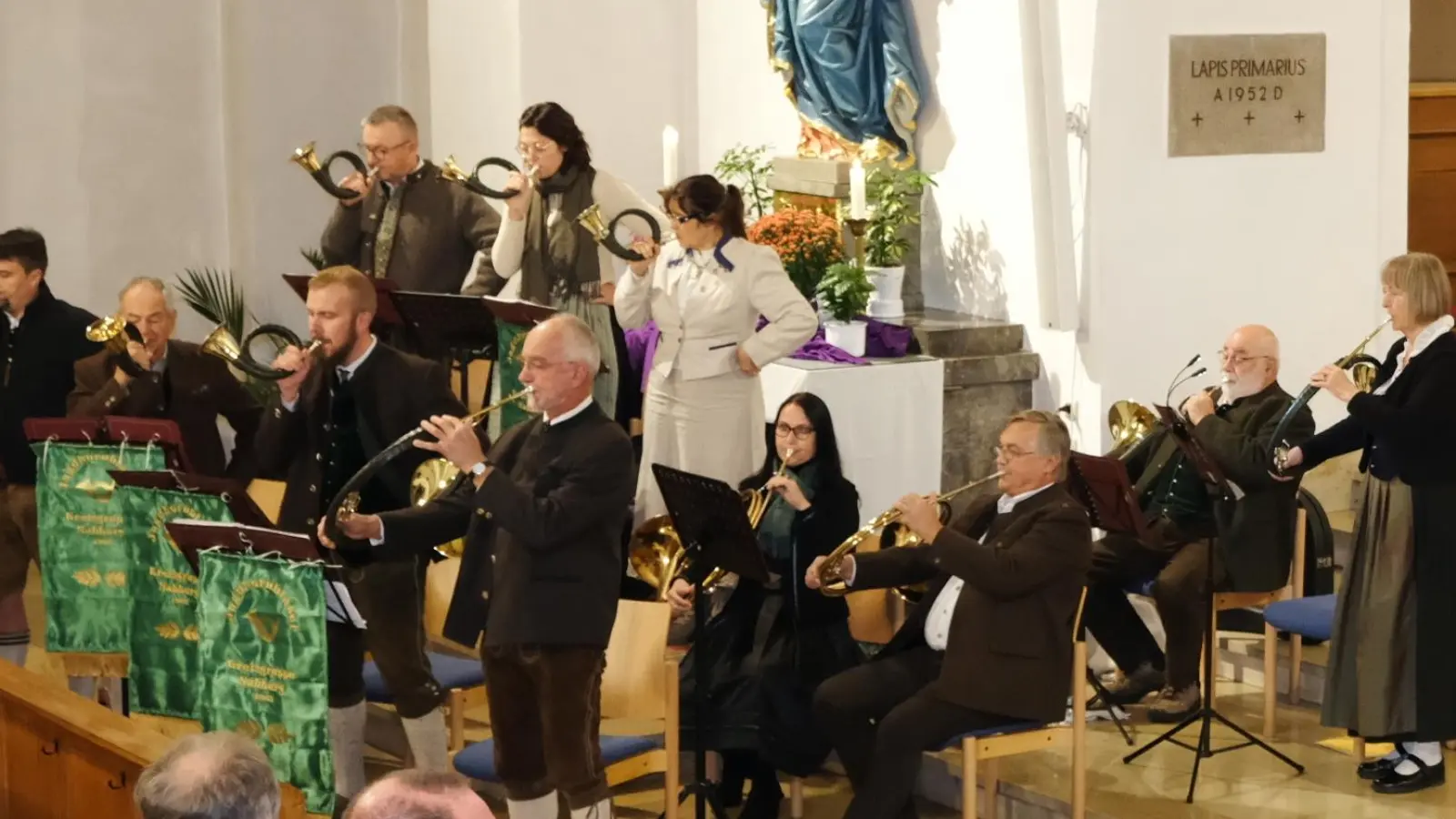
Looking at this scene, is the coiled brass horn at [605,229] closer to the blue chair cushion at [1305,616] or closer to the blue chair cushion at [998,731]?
the blue chair cushion at [998,731]

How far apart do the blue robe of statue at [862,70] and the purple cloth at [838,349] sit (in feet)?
3.27

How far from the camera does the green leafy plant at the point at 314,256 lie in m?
10.4

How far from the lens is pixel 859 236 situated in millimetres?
8727

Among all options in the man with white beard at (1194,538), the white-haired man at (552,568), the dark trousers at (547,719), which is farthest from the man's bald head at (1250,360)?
the dark trousers at (547,719)

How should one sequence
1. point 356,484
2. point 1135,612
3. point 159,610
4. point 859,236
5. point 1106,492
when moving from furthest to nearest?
point 859,236 < point 1135,612 < point 1106,492 < point 159,610 < point 356,484

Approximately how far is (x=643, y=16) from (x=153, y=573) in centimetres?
542

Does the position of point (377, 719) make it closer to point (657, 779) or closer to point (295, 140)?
point (657, 779)

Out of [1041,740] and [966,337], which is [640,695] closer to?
[1041,740]

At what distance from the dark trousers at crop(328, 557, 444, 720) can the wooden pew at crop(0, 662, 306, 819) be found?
85cm

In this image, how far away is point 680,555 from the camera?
6336mm

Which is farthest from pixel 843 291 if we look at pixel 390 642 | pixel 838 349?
pixel 390 642

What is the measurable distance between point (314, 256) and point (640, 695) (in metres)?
5.17

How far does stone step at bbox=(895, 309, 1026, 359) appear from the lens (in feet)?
27.9

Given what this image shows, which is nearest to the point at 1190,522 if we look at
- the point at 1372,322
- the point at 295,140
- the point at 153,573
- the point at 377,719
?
the point at 1372,322
